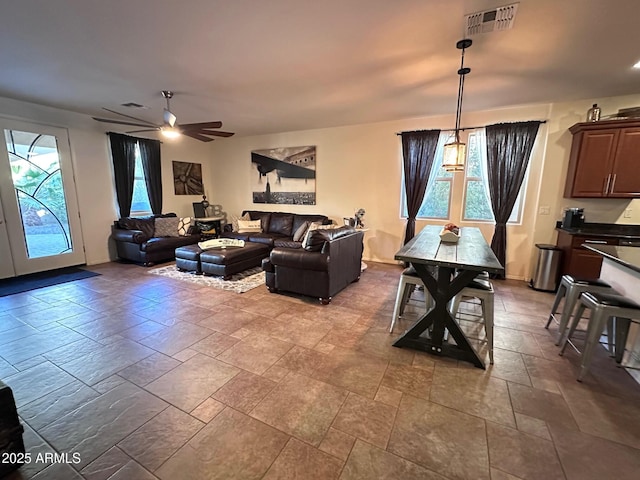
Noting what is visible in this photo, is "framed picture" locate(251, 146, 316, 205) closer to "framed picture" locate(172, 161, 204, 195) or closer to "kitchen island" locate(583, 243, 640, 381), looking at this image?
"framed picture" locate(172, 161, 204, 195)

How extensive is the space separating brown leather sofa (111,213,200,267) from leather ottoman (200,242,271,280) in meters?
1.30

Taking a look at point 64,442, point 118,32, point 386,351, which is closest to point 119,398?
point 64,442

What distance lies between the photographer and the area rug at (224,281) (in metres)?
4.04

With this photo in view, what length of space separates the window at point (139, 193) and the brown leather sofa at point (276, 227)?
5.73 feet

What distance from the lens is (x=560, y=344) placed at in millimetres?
2525

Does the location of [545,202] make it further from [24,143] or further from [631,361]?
[24,143]

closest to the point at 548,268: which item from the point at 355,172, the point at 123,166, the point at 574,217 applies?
the point at 574,217

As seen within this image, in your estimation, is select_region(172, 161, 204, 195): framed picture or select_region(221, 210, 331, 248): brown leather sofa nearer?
select_region(221, 210, 331, 248): brown leather sofa

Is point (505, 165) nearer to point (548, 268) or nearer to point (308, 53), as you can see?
point (548, 268)

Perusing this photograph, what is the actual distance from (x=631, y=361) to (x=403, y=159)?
12.6ft

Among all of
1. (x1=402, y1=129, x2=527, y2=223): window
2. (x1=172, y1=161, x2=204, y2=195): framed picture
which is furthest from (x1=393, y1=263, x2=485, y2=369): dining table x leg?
(x1=172, y1=161, x2=204, y2=195): framed picture

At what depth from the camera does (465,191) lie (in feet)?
15.5

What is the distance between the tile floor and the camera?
1.43 meters

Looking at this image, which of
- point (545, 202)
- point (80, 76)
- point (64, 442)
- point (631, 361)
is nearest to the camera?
point (64, 442)
